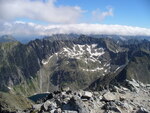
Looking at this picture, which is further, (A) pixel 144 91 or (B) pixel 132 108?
(A) pixel 144 91

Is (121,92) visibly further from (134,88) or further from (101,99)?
(101,99)

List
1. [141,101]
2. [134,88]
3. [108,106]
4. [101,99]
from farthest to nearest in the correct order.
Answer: [134,88]
[141,101]
[101,99]
[108,106]

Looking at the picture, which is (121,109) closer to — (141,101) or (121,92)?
(141,101)

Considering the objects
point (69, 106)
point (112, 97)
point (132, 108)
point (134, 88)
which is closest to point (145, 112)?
point (132, 108)

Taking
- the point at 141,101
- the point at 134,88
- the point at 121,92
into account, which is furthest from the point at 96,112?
the point at 134,88

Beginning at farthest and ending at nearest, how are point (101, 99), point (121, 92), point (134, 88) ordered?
point (134, 88), point (121, 92), point (101, 99)

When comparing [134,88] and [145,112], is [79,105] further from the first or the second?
[134,88]

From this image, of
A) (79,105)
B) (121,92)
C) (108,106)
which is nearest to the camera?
(79,105)

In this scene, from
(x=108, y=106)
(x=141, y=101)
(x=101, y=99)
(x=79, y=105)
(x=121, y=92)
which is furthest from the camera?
(x=121, y=92)

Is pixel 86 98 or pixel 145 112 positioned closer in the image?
pixel 145 112
